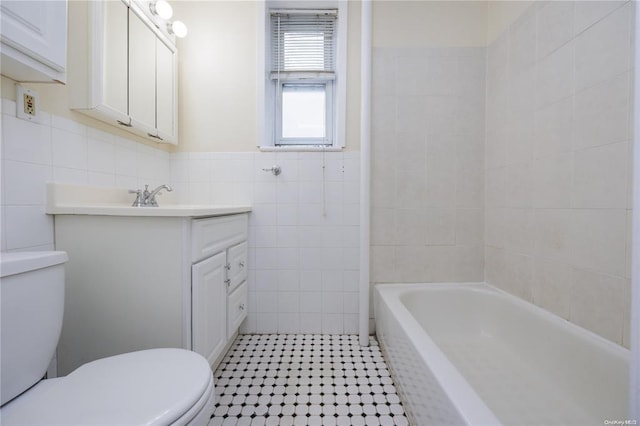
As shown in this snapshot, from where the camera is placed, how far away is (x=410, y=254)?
1.86m

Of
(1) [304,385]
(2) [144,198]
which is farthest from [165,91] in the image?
(1) [304,385]

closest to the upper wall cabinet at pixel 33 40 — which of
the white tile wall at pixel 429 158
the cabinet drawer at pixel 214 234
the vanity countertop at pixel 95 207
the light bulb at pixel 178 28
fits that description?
the vanity countertop at pixel 95 207

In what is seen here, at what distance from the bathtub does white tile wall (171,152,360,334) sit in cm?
37

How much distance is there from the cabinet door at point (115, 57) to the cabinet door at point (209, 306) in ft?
2.93

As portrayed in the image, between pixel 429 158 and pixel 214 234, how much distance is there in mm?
1435

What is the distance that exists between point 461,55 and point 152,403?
2.35 m

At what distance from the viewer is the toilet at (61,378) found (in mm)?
629

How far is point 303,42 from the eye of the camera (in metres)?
2.01

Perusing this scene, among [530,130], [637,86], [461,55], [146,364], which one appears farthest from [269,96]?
[637,86]

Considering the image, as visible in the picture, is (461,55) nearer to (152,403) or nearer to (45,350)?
(152,403)

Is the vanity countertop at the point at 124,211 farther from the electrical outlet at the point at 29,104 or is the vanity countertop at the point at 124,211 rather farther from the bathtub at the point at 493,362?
the bathtub at the point at 493,362

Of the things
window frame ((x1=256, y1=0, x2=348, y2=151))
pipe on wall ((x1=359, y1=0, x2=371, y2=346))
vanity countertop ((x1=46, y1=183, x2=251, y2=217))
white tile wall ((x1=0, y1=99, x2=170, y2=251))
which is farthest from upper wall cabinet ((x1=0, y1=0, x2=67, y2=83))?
pipe on wall ((x1=359, y1=0, x2=371, y2=346))

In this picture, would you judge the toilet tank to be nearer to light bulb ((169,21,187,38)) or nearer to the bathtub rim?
the bathtub rim

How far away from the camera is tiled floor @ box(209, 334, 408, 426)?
1170 millimetres
